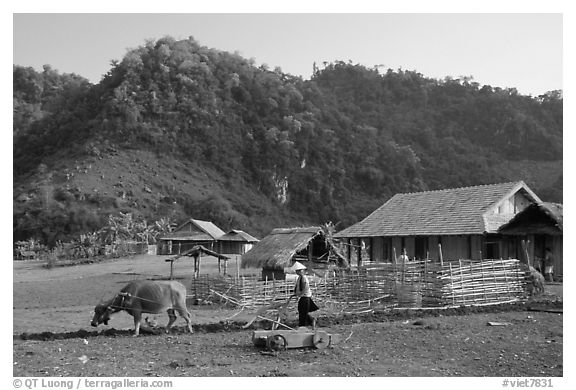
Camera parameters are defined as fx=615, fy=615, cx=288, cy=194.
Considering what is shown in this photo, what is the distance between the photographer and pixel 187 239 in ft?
143

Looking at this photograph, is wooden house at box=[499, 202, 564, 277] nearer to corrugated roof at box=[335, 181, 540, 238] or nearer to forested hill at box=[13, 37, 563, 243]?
corrugated roof at box=[335, 181, 540, 238]

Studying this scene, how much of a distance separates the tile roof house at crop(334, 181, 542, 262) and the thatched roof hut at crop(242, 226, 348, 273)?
244 centimetres

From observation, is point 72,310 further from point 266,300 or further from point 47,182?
point 47,182

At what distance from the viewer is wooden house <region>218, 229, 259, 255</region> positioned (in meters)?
43.7

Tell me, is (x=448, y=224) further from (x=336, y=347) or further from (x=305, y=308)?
(x=336, y=347)

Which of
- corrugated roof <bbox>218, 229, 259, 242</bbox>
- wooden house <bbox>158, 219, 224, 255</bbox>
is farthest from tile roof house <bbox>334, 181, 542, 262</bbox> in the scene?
wooden house <bbox>158, 219, 224, 255</bbox>

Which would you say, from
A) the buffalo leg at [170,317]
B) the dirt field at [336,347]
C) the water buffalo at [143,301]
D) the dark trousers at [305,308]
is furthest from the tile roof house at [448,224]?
the water buffalo at [143,301]

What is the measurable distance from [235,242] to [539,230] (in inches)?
1068

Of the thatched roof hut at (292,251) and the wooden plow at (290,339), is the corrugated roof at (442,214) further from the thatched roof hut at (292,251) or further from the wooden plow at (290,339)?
the wooden plow at (290,339)

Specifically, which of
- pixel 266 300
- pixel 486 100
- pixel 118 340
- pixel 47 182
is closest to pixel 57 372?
pixel 118 340

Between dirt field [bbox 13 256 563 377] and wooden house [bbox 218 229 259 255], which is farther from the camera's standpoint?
wooden house [bbox 218 229 259 255]

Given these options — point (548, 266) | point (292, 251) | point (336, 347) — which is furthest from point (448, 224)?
point (336, 347)

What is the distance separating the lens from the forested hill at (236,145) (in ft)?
169

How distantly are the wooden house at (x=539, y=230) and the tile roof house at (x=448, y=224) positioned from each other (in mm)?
503
